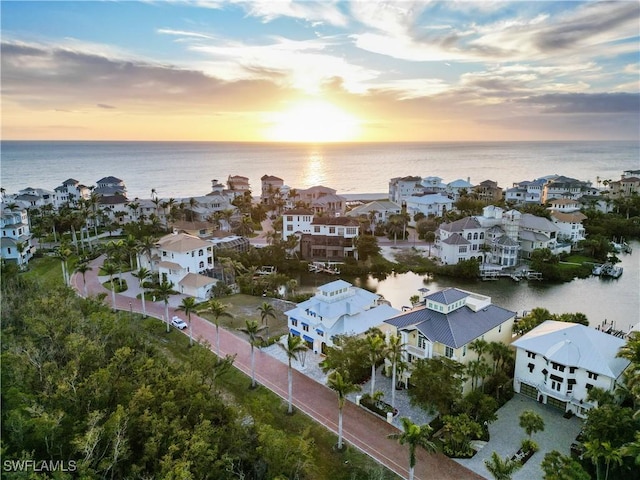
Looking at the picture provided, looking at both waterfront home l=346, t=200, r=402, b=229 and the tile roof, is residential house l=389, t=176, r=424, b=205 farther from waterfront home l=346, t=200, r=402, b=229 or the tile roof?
the tile roof

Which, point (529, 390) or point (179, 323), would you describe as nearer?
point (529, 390)

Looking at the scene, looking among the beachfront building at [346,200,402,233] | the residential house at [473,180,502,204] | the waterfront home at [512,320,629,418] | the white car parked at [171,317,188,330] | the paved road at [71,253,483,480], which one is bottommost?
the paved road at [71,253,483,480]

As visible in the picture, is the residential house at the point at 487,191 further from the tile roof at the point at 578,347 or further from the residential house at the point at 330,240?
the tile roof at the point at 578,347

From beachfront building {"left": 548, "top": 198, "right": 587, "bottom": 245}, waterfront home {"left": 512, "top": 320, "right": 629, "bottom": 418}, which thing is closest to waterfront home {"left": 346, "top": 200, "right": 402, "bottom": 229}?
beachfront building {"left": 548, "top": 198, "right": 587, "bottom": 245}

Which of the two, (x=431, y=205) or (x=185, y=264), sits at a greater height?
(x=431, y=205)

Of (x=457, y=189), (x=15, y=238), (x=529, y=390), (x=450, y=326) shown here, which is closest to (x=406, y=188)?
(x=457, y=189)

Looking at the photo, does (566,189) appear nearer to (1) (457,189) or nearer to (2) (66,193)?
(1) (457,189)

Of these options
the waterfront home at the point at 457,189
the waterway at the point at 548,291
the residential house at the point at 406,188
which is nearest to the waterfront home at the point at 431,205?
the residential house at the point at 406,188
